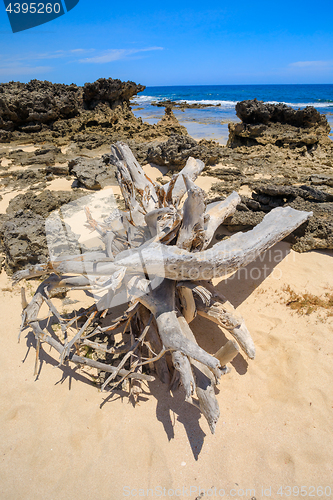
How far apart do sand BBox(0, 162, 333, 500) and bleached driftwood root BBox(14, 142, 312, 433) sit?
264mm

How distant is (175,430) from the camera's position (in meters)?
2.30

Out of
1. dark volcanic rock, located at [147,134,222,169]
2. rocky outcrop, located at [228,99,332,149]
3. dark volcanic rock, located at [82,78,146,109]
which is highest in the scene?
dark volcanic rock, located at [82,78,146,109]

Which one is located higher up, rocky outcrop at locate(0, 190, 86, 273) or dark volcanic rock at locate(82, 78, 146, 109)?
dark volcanic rock at locate(82, 78, 146, 109)

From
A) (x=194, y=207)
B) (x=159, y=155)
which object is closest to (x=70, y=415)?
(x=194, y=207)

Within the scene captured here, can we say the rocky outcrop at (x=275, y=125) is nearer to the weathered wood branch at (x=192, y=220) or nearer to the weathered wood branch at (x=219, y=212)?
the weathered wood branch at (x=219, y=212)

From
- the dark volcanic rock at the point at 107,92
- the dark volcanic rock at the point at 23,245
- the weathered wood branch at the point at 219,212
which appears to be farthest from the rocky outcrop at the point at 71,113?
the weathered wood branch at the point at 219,212

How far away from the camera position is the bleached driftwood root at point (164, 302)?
7.07 ft

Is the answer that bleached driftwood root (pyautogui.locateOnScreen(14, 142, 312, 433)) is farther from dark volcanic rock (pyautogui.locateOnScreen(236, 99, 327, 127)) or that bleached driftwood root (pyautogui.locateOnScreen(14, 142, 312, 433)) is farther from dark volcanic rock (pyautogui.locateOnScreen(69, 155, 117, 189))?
dark volcanic rock (pyautogui.locateOnScreen(236, 99, 327, 127))

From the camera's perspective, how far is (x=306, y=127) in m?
10.2

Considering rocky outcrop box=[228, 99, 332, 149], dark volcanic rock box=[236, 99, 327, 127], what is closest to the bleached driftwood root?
rocky outcrop box=[228, 99, 332, 149]

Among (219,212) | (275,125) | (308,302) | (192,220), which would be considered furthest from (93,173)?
(275,125)

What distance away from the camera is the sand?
2008 mm

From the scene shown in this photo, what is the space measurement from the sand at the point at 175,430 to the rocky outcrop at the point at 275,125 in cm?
871

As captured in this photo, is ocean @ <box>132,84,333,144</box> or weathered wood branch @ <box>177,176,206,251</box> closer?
weathered wood branch @ <box>177,176,206,251</box>
